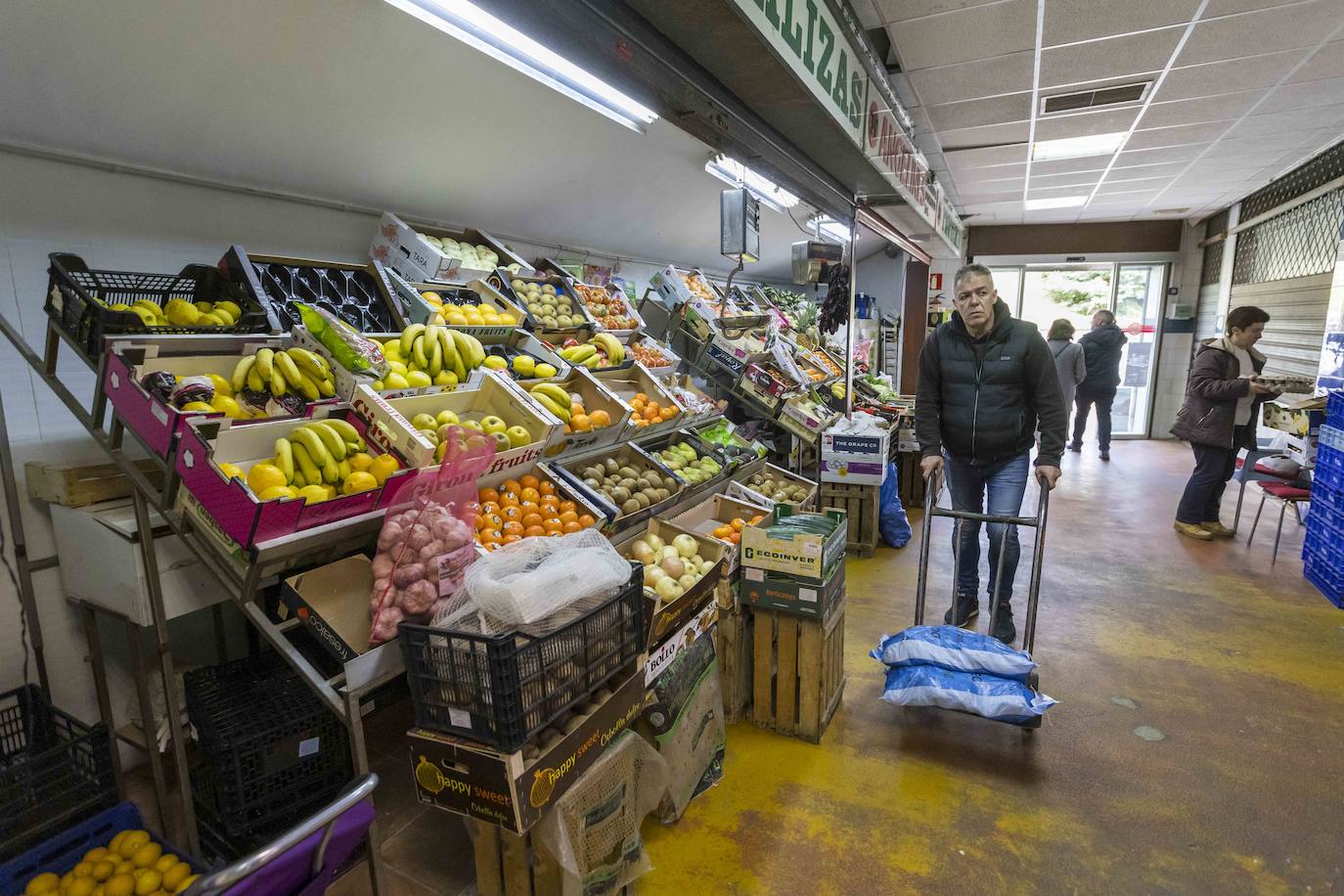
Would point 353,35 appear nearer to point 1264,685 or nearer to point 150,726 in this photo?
point 150,726

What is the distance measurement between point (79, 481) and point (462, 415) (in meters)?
1.27

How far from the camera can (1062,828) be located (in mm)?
2268

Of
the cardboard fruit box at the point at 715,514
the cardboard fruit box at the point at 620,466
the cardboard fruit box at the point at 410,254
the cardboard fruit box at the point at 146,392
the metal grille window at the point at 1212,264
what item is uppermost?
the metal grille window at the point at 1212,264

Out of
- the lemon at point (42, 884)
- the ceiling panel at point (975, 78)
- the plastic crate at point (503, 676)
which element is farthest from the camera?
the ceiling panel at point (975, 78)

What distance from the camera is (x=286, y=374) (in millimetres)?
2352

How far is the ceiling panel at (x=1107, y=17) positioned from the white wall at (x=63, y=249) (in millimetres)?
4321

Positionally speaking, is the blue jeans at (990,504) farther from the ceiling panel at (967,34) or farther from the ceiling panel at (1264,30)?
the ceiling panel at (1264,30)

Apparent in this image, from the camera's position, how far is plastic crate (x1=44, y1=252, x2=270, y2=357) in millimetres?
2055

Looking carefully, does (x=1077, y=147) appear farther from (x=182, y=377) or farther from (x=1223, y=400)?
(x=182, y=377)

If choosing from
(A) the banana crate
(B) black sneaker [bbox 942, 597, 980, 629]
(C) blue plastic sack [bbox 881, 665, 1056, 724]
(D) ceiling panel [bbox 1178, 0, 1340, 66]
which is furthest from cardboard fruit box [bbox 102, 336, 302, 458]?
(D) ceiling panel [bbox 1178, 0, 1340, 66]

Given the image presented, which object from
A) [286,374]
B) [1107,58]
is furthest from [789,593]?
[1107,58]

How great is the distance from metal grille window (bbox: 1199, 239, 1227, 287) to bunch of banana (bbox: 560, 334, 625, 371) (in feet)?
31.1

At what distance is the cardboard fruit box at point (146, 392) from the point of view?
1.88 meters

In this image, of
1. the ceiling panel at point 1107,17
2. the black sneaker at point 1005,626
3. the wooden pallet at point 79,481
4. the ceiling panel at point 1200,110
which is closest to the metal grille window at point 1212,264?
the ceiling panel at point 1200,110
